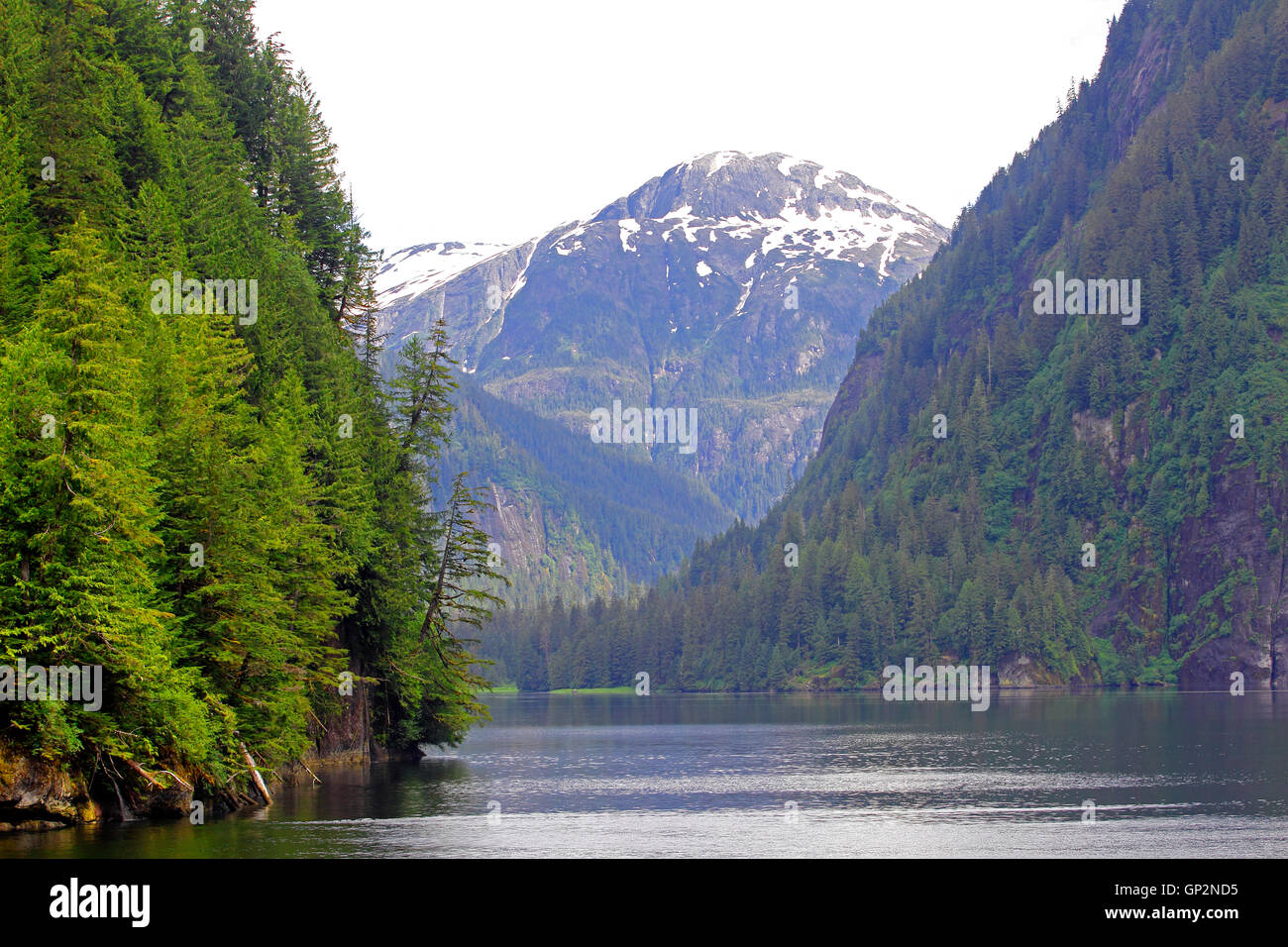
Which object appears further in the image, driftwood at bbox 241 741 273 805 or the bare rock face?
driftwood at bbox 241 741 273 805

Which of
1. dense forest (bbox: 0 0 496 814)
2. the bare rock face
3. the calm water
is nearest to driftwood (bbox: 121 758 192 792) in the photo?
dense forest (bbox: 0 0 496 814)

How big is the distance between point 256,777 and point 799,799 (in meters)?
29.7

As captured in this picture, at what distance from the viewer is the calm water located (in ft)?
182

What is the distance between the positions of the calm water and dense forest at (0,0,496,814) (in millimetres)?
5144

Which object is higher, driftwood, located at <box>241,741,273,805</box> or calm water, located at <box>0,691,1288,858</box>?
driftwood, located at <box>241,741,273,805</box>

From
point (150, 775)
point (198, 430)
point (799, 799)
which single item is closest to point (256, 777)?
point (150, 775)

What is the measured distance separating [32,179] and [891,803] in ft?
186

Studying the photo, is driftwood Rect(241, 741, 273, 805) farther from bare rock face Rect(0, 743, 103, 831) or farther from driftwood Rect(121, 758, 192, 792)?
bare rock face Rect(0, 743, 103, 831)

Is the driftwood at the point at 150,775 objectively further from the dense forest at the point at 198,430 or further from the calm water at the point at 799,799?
the calm water at the point at 799,799

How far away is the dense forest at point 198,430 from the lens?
52750mm

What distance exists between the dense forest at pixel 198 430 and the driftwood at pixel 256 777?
49 centimetres

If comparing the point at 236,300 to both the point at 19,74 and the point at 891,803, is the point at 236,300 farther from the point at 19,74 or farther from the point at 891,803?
the point at 891,803

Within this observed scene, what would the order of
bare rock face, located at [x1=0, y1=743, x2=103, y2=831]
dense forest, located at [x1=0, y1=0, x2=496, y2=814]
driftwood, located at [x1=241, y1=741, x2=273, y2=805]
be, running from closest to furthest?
1. bare rock face, located at [x1=0, y1=743, x2=103, y2=831]
2. dense forest, located at [x1=0, y1=0, x2=496, y2=814]
3. driftwood, located at [x1=241, y1=741, x2=273, y2=805]
